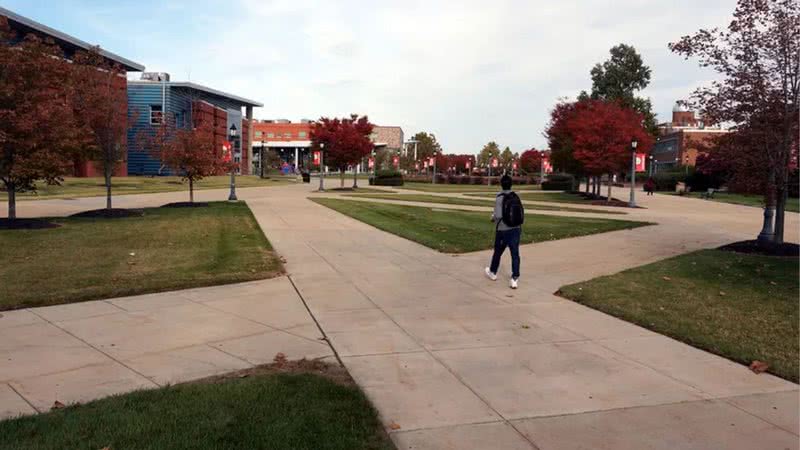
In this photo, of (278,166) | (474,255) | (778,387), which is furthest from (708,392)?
(278,166)

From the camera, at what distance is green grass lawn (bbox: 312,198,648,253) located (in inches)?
529

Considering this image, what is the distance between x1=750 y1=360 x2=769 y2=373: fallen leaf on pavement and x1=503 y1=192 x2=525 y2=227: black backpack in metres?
4.14

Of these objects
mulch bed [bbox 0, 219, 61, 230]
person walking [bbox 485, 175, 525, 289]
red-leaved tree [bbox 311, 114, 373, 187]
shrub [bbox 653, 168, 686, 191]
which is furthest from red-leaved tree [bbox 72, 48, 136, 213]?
shrub [bbox 653, 168, 686, 191]

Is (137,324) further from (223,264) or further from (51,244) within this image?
(51,244)

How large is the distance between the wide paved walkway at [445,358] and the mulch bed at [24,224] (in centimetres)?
965

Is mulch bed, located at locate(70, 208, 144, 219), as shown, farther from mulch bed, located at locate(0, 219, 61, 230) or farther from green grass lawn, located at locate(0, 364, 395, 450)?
green grass lawn, located at locate(0, 364, 395, 450)

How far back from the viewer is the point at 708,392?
455cm

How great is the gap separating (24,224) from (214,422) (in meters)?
14.7

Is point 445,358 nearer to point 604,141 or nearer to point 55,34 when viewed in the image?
point 604,141

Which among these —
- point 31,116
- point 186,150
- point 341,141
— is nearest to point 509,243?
point 31,116

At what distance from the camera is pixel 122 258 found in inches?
422

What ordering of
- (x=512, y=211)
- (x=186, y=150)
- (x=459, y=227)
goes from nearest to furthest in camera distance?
(x=512, y=211) → (x=459, y=227) → (x=186, y=150)

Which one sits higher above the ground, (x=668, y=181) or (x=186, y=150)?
(x=186, y=150)

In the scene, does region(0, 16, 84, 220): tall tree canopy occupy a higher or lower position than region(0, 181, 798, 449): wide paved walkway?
higher
